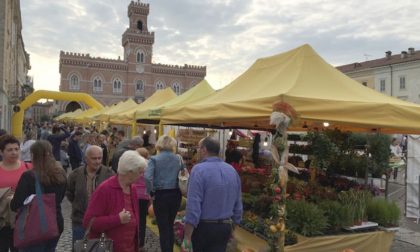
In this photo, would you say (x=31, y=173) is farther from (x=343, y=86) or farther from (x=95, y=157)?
(x=343, y=86)

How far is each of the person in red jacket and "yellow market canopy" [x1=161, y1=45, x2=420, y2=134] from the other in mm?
2042

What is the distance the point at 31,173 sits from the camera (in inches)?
122

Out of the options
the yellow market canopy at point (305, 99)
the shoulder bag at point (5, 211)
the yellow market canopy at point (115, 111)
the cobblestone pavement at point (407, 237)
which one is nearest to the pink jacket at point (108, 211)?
the shoulder bag at point (5, 211)

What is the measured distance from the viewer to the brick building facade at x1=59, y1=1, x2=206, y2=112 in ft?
181

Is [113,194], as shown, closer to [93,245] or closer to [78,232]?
[93,245]

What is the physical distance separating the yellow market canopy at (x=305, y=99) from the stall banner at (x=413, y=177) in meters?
4.13

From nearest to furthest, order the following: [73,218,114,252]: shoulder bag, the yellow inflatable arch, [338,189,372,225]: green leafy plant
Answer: [73,218,114,252]: shoulder bag, [338,189,372,225]: green leafy plant, the yellow inflatable arch

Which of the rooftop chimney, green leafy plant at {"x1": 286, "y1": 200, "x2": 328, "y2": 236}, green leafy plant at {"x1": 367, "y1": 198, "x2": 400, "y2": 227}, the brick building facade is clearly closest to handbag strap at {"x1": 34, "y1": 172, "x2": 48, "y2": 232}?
green leafy plant at {"x1": 286, "y1": 200, "x2": 328, "y2": 236}

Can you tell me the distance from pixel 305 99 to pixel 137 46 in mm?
58068

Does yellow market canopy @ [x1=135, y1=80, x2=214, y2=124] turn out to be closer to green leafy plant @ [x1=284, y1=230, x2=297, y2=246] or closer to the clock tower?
green leafy plant @ [x1=284, y1=230, x2=297, y2=246]

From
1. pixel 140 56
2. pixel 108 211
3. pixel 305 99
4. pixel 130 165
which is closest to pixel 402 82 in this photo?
pixel 140 56

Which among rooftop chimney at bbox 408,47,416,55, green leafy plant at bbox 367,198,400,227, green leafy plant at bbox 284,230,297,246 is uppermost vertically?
rooftop chimney at bbox 408,47,416,55

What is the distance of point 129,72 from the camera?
5866 centimetres

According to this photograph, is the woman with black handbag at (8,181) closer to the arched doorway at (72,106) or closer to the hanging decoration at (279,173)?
the hanging decoration at (279,173)
